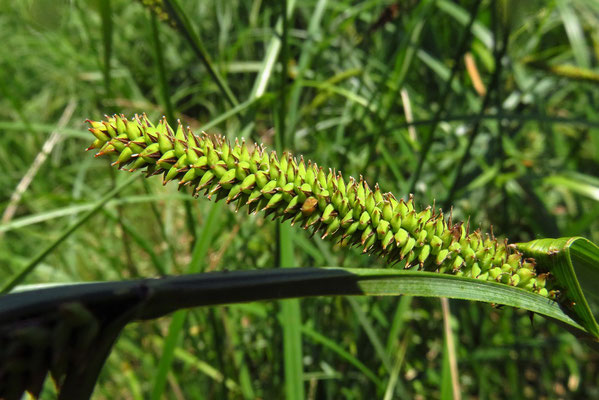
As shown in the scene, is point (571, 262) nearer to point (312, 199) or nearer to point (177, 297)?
point (312, 199)

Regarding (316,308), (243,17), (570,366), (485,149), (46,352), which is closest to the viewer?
(46,352)

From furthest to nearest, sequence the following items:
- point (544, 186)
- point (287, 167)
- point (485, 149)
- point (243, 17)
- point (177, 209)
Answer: point (243, 17)
point (177, 209)
point (544, 186)
point (485, 149)
point (287, 167)

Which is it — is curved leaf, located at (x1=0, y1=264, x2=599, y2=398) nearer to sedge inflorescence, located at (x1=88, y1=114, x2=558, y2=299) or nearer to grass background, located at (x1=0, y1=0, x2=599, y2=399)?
sedge inflorescence, located at (x1=88, y1=114, x2=558, y2=299)

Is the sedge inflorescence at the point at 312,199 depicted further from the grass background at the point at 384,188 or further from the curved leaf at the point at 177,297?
the grass background at the point at 384,188

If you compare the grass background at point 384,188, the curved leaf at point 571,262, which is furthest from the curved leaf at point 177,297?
the grass background at point 384,188

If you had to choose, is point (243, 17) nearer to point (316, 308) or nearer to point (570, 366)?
point (316, 308)

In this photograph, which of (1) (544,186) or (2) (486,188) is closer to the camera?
(2) (486,188)

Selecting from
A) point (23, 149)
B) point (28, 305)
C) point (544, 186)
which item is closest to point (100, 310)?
point (28, 305)

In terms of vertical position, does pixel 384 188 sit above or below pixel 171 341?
above

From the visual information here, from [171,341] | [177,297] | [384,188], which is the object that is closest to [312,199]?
[177,297]
